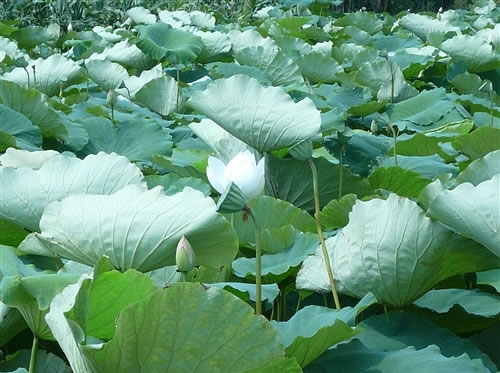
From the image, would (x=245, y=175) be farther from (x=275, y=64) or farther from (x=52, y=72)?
(x=275, y=64)

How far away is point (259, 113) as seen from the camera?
1.28 m

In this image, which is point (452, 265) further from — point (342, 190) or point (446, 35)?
point (446, 35)

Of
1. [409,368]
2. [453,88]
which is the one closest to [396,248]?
[409,368]

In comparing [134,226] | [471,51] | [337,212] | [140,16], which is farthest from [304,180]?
[140,16]

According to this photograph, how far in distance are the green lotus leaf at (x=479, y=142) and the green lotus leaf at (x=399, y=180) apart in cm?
13

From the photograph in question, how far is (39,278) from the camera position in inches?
32.1

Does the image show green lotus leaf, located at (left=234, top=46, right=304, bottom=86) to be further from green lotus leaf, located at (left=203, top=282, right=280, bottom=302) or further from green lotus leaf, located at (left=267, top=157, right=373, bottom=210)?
green lotus leaf, located at (left=203, top=282, right=280, bottom=302)

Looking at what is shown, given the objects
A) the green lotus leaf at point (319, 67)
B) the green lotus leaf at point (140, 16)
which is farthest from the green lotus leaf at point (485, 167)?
the green lotus leaf at point (140, 16)

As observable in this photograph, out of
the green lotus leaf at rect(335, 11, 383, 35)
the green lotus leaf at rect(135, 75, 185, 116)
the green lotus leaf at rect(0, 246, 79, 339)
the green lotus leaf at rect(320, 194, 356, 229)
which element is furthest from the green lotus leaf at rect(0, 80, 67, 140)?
the green lotus leaf at rect(335, 11, 383, 35)

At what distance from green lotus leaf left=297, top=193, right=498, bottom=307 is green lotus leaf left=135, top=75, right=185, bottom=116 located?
1347 millimetres

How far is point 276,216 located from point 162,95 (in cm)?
113

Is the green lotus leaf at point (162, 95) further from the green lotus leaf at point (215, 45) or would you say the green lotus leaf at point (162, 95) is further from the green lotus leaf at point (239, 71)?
the green lotus leaf at point (215, 45)

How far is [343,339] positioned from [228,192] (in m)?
0.19

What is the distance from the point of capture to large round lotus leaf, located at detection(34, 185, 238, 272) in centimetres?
94
